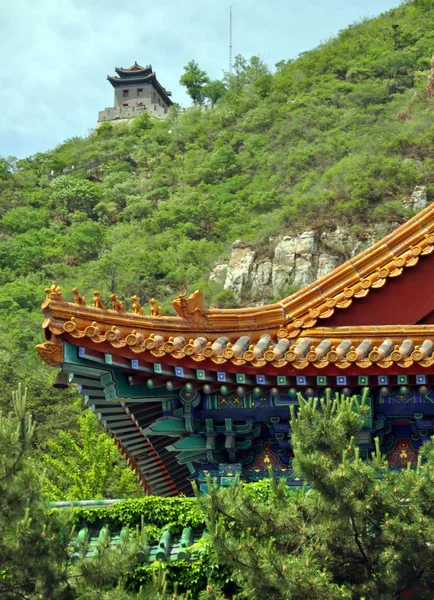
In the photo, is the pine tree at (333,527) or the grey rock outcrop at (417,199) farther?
the grey rock outcrop at (417,199)

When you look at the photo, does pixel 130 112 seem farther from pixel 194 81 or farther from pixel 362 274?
pixel 362 274

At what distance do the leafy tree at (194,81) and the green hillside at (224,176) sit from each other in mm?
3699

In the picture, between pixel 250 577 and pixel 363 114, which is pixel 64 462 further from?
pixel 363 114

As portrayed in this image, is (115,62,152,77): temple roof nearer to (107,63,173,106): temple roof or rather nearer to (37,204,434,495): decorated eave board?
(107,63,173,106): temple roof

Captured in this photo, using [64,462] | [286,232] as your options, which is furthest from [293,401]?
[286,232]

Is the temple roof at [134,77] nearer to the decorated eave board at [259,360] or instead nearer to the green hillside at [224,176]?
the green hillside at [224,176]

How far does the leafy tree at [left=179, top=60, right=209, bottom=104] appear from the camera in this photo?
11306 cm

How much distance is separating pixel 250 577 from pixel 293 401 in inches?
125

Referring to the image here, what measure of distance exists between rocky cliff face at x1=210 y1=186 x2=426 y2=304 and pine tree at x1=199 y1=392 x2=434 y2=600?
4867cm

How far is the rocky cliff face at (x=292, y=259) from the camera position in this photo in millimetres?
59031

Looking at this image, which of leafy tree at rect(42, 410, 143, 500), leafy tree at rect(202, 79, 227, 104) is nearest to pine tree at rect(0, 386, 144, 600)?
leafy tree at rect(42, 410, 143, 500)

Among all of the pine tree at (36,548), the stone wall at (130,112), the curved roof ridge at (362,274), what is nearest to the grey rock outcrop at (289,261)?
the curved roof ridge at (362,274)

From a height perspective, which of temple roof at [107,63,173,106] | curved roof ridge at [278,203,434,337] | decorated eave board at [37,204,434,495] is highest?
temple roof at [107,63,173,106]

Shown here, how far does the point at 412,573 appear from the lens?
346 inches
